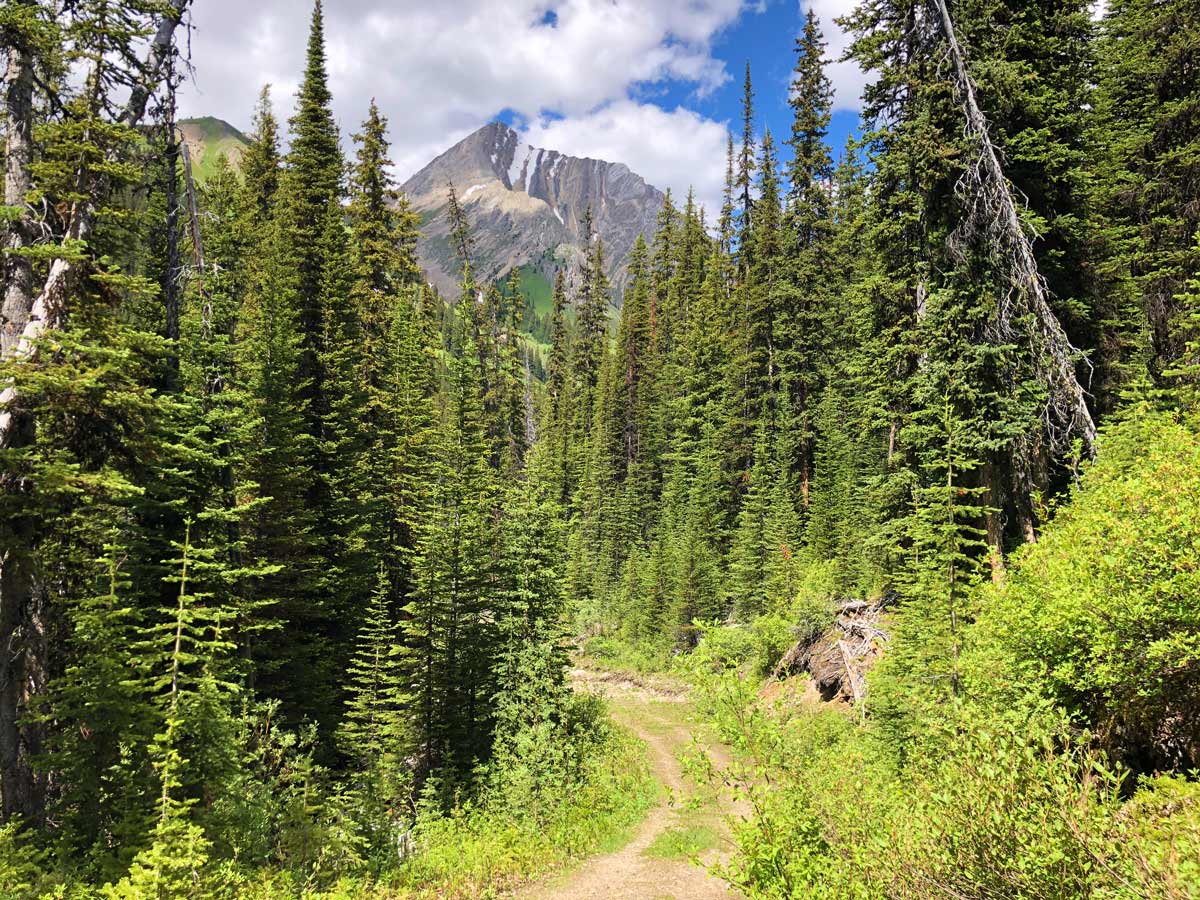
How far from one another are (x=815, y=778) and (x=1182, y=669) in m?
3.54

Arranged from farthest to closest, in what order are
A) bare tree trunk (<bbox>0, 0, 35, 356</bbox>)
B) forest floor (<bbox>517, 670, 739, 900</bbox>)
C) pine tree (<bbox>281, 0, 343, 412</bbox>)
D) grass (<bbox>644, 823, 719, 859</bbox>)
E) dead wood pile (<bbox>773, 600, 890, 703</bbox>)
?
pine tree (<bbox>281, 0, 343, 412</bbox>)
dead wood pile (<bbox>773, 600, 890, 703</bbox>)
grass (<bbox>644, 823, 719, 859</bbox>)
forest floor (<bbox>517, 670, 739, 900</bbox>)
bare tree trunk (<bbox>0, 0, 35, 356</bbox>)

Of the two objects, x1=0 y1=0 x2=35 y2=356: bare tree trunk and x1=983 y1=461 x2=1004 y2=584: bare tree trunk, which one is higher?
x1=0 y1=0 x2=35 y2=356: bare tree trunk

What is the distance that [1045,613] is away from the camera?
21.8 feet

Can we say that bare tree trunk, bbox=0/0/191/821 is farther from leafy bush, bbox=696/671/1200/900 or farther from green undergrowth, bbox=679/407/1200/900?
leafy bush, bbox=696/671/1200/900

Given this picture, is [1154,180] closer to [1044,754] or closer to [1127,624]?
[1127,624]

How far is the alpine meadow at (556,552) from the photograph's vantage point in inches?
226

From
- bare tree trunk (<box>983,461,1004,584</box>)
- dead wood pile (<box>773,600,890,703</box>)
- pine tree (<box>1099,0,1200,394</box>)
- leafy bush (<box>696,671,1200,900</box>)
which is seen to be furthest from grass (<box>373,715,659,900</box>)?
pine tree (<box>1099,0,1200,394</box>)

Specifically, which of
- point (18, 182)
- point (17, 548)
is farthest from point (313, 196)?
point (17, 548)

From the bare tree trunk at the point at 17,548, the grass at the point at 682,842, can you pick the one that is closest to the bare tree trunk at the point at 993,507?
the grass at the point at 682,842

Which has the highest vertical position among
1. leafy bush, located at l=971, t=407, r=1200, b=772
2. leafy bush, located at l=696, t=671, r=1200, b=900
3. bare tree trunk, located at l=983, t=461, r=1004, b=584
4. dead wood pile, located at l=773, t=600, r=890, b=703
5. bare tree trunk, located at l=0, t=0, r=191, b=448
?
bare tree trunk, located at l=0, t=0, r=191, b=448

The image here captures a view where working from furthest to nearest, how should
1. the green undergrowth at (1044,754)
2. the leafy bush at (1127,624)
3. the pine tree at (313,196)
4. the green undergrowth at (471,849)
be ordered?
the pine tree at (313,196) < the green undergrowth at (471,849) < the leafy bush at (1127,624) < the green undergrowth at (1044,754)

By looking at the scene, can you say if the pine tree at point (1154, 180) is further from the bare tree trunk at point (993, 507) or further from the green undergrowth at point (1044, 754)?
the green undergrowth at point (1044, 754)

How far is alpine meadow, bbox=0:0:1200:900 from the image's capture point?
5746mm

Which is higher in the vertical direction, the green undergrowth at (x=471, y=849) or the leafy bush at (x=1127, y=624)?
the leafy bush at (x=1127, y=624)
